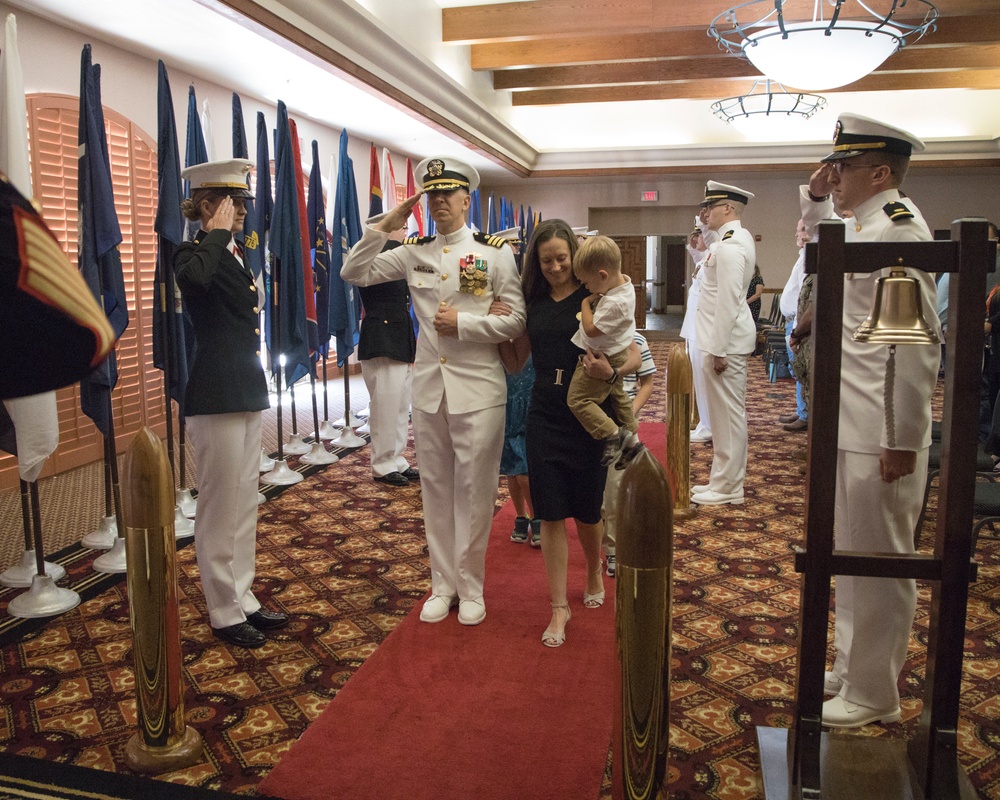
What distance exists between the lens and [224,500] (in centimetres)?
298

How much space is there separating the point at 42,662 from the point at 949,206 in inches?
621

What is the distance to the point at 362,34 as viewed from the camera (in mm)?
6090

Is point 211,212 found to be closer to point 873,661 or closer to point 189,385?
point 189,385

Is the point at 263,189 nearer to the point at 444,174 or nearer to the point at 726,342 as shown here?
the point at 444,174

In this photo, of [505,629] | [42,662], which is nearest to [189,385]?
[42,662]

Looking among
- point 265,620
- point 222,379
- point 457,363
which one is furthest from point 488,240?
point 265,620

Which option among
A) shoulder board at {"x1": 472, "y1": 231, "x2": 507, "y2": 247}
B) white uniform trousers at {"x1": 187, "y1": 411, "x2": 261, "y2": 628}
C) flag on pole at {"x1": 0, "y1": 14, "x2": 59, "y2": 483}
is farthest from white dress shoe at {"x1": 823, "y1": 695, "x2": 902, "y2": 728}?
flag on pole at {"x1": 0, "y1": 14, "x2": 59, "y2": 483}

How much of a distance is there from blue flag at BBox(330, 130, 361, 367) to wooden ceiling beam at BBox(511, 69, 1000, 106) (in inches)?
193

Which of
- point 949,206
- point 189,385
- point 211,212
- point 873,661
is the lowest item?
point 873,661

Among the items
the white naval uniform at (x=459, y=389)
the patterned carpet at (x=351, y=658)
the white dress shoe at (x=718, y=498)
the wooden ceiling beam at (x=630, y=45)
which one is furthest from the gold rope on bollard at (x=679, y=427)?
the wooden ceiling beam at (x=630, y=45)

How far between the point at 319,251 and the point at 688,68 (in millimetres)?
4980

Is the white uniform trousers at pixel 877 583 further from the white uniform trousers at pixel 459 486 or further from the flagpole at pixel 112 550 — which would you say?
the flagpole at pixel 112 550

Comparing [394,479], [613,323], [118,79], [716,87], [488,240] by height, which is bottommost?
[394,479]

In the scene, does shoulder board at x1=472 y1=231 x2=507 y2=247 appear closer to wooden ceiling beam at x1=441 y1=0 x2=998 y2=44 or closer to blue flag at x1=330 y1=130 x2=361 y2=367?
blue flag at x1=330 y1=130 x2=361 y2=367
